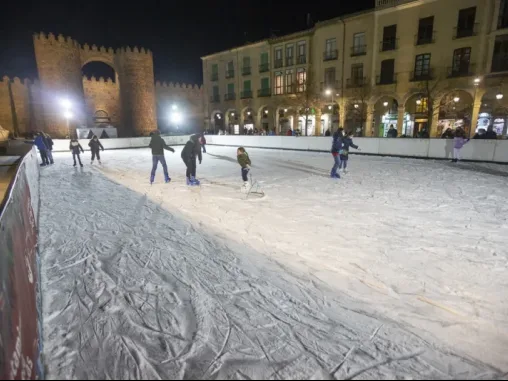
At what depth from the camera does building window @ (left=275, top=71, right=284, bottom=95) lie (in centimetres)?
3019

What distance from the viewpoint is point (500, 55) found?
19.4 m

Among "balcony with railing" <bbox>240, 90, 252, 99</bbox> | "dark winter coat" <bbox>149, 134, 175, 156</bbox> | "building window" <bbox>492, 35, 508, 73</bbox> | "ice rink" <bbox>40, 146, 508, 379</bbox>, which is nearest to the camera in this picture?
"ice rink" <bbox>40, 146, 508, 379</bbox>

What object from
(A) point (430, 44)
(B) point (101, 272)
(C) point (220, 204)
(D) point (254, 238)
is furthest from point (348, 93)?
(B) point (101, 272)

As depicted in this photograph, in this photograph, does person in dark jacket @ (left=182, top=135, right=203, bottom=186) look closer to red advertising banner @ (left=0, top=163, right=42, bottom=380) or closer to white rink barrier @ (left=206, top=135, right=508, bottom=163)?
red advertising banner @ (left=0, top=163, right=42, bottom=380)

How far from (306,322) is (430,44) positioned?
25291 mm

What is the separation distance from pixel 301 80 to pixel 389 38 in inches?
319

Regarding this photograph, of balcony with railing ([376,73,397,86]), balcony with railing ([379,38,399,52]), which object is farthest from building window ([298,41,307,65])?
balcony with railing ([376,73,397,86])

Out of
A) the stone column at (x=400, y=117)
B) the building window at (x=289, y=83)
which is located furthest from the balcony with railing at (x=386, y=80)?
the building window at (x=289, y=83)

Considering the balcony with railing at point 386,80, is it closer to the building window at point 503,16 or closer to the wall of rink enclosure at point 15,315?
the building window at point 503,16

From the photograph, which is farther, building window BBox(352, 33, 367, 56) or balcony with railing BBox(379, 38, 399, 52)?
building window BBox(352, 33, 367, 56)

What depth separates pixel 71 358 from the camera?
2.28 meters

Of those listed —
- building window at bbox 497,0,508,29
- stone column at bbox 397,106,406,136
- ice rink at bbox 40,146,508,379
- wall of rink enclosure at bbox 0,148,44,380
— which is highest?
building window at bbox 497,0,508,29

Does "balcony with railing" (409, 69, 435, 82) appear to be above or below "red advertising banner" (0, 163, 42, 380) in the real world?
above

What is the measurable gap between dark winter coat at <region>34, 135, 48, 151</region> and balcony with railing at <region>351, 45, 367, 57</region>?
74.7 ft
